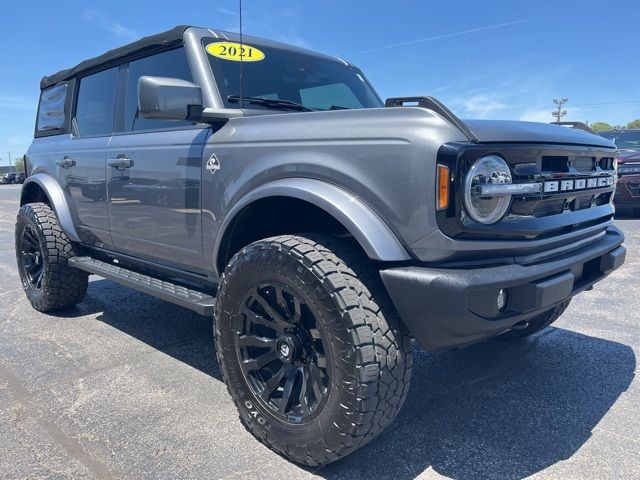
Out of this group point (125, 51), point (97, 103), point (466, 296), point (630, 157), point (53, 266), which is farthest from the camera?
point (630, 157)

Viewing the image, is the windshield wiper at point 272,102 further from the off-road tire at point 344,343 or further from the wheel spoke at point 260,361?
the wheel spoke at point 260,361

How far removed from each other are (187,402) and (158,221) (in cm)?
108

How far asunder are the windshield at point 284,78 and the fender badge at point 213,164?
0.35m

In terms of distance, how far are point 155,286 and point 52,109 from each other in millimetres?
2761

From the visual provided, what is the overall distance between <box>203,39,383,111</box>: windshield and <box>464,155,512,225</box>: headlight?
146cm

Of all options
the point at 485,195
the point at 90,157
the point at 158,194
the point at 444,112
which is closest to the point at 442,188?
the point at 485,195

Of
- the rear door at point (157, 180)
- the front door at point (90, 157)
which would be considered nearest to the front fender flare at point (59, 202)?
the front door at point (90, 157)

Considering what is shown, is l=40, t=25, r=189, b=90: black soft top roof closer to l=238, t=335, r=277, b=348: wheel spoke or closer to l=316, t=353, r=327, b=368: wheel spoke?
l=238, t=335, r=277, b=348: wheel spoke

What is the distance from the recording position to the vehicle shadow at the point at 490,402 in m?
2.20

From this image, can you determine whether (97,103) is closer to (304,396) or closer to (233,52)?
(233,52)

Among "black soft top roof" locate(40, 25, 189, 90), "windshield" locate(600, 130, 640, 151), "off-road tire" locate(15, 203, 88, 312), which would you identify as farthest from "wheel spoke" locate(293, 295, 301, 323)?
"windshield" locate(600, 130, 640, 151)

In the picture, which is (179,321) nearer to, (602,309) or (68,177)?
(68,177)

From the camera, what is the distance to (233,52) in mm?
3068

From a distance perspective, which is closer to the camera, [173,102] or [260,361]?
[260,361]
